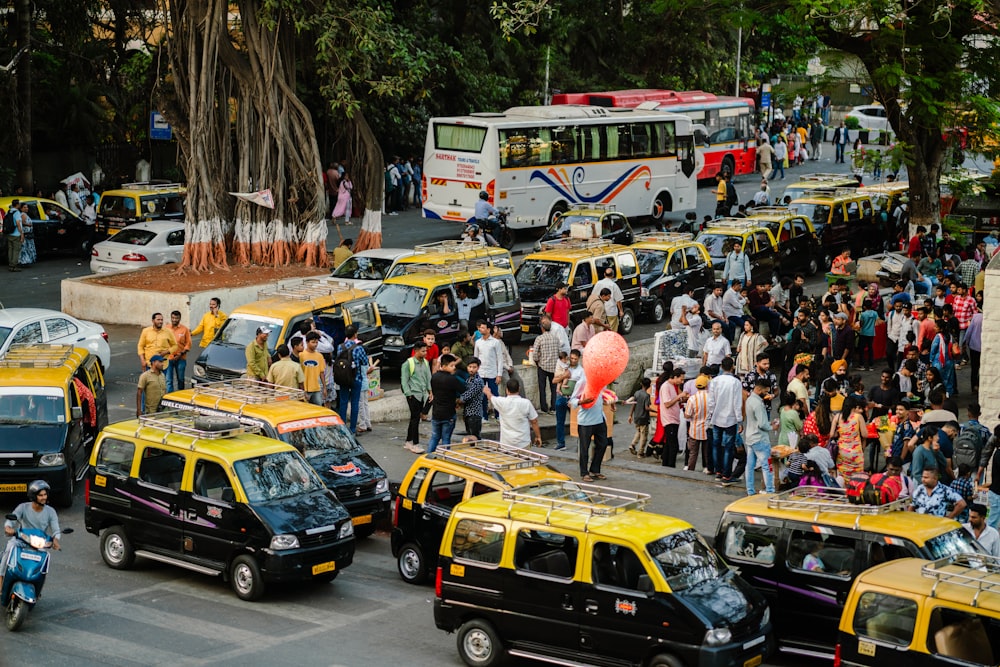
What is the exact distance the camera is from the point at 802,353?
66.9 ft

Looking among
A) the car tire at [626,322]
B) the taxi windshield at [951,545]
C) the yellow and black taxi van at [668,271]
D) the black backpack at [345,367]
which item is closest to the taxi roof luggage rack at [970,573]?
the taxi windshield at [951,545]

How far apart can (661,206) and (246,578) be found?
27.8 m

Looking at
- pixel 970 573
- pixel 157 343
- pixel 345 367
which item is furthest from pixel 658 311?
pixel 970 573

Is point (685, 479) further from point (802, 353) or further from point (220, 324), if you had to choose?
point (220, 324)

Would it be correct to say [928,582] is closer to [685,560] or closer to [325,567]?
[685,560]

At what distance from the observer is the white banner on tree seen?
28672mm

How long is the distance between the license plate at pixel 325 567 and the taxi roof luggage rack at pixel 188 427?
179 centimetres

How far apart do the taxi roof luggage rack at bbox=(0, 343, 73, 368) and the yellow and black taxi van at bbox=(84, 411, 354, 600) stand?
344 cm

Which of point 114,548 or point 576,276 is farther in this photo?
point 576,276

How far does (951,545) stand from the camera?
39.0 feet

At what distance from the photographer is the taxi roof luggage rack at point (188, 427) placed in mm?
14414

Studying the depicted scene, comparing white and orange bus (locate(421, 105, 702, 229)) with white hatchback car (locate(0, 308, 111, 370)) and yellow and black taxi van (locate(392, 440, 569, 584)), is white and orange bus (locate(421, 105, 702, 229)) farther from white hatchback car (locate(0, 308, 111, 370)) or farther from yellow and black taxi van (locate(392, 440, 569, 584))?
yellow and black taxi van (locate(392, 440, 569, 584))

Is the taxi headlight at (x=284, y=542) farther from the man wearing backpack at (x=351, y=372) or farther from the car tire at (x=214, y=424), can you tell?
the man wearing backpack at (x=351, y=372)

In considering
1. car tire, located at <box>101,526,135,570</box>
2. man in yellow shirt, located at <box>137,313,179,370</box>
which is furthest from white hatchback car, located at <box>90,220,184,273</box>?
car tire, located at <box>101,526,135,570</box>
